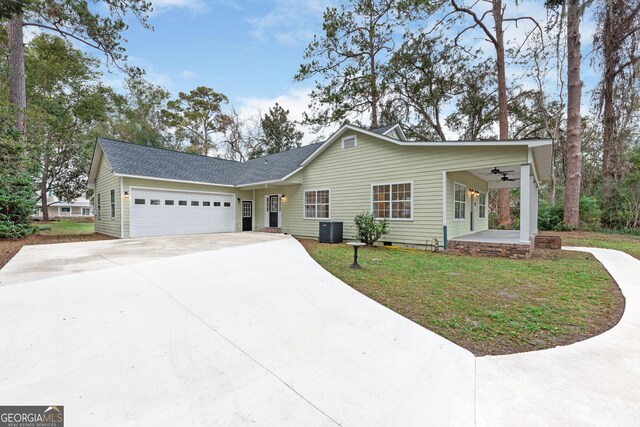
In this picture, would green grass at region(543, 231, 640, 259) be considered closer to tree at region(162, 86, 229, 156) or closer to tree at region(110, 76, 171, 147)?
tree at region(162, 86, 229, 156)

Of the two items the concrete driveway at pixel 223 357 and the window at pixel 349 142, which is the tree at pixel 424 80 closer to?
the window at pixel 349 142

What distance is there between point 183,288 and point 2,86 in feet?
52.4

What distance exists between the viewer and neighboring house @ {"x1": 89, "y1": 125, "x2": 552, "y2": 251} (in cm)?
881

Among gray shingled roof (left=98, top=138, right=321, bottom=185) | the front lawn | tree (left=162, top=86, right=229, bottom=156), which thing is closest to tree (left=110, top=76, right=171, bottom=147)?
tree (left=162, top=86, right=229, bottom=156)

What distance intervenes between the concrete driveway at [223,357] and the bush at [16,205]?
27.8 feet

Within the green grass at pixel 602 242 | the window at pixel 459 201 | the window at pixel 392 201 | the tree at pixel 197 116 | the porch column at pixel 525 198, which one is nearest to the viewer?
the porch column at pixel 525 198

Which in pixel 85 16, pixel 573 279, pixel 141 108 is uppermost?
pixel 141 108

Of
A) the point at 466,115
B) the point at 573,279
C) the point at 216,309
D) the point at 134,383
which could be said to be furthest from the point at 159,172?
the point at 466,115

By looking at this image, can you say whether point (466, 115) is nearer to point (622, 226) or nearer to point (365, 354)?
point (622, 226)

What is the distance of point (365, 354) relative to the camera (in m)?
2.50

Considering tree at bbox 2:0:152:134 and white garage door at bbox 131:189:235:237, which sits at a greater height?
tree at bbox 2:0:152:134

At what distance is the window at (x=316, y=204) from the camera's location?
1222 cm

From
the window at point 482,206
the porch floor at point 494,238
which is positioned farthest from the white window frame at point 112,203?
the window at point 482,206

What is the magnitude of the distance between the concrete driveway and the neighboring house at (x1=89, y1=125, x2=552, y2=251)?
624cm
